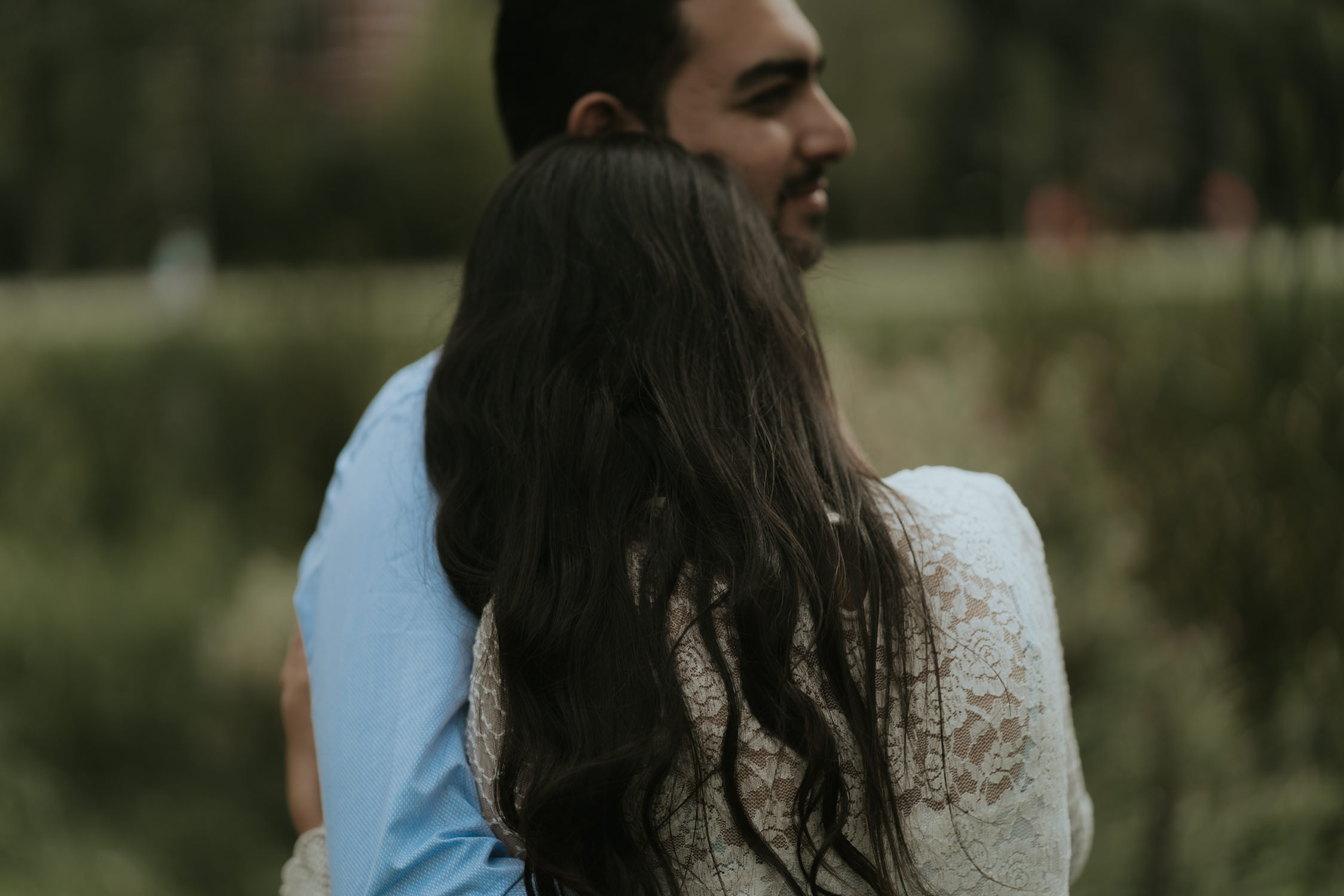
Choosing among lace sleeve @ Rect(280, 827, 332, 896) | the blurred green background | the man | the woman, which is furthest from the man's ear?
lace sleeve @ Rect(280, 827, 332, 896)

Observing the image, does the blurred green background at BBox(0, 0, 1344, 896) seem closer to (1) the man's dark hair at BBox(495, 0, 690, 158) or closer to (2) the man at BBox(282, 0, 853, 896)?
(2) the man at BBox(282, 0, 853, 896)

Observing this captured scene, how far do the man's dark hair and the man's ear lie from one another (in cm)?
1

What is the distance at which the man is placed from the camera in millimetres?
1122

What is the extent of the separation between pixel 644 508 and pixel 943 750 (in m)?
0.38

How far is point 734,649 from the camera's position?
1.10 metres

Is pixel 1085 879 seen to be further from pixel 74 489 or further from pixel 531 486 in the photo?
pixel 74 489

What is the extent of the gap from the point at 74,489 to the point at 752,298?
4.95 metres

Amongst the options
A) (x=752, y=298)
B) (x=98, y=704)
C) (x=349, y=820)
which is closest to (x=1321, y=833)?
(x=752, y=298)

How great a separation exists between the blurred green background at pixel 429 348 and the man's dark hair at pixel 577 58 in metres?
0.40

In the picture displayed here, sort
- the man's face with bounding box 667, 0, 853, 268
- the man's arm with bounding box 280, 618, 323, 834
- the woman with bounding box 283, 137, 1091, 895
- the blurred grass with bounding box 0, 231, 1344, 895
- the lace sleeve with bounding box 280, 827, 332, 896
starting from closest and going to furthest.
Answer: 1. the woman with bounding box 283, 137, 1091, 895
2. the lace sleeve with bounding box 280, 827, 332, 896
3. the man's arm with bounding box 280, 618, 323, 834
4. the man's face with bounding box 667, 0, 853, 268
5. the blurred grass with bounding box 0, 231, 1344, 895

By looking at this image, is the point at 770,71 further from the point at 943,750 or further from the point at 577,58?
the point at 943,750

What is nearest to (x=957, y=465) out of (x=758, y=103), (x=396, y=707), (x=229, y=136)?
(x=758, y=103)

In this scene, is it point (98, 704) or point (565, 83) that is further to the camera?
point (98, 704)

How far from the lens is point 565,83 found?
1.89 metres
